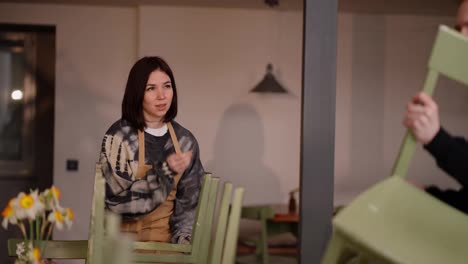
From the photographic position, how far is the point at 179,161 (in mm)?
2629

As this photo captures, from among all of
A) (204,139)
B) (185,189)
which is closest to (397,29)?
(204,139)

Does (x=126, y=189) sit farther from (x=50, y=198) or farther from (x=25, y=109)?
(x=25, y=109)

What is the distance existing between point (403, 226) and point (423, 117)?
23 centimetres

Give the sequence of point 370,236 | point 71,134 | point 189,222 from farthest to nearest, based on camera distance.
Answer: point 71,134
point 189,222
point 370,236

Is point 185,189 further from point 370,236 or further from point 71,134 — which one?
point 71,134

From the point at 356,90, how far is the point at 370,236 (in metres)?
5.08

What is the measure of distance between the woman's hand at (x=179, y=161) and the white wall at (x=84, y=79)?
3752 millimetres

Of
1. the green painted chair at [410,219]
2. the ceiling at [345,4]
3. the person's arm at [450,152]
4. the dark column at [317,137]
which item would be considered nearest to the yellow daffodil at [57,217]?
the green painted chair at [410,219]

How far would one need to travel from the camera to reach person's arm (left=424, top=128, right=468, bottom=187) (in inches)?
66.2

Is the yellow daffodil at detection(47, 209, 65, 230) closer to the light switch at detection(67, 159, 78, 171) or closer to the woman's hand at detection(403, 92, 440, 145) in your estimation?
the woman's hand at detection(403, 92, 440, 145)

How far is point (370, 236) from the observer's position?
1.56 meters

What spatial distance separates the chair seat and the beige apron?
1190mm

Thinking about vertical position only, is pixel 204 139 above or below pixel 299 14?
below

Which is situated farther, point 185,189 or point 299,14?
point 299,14
